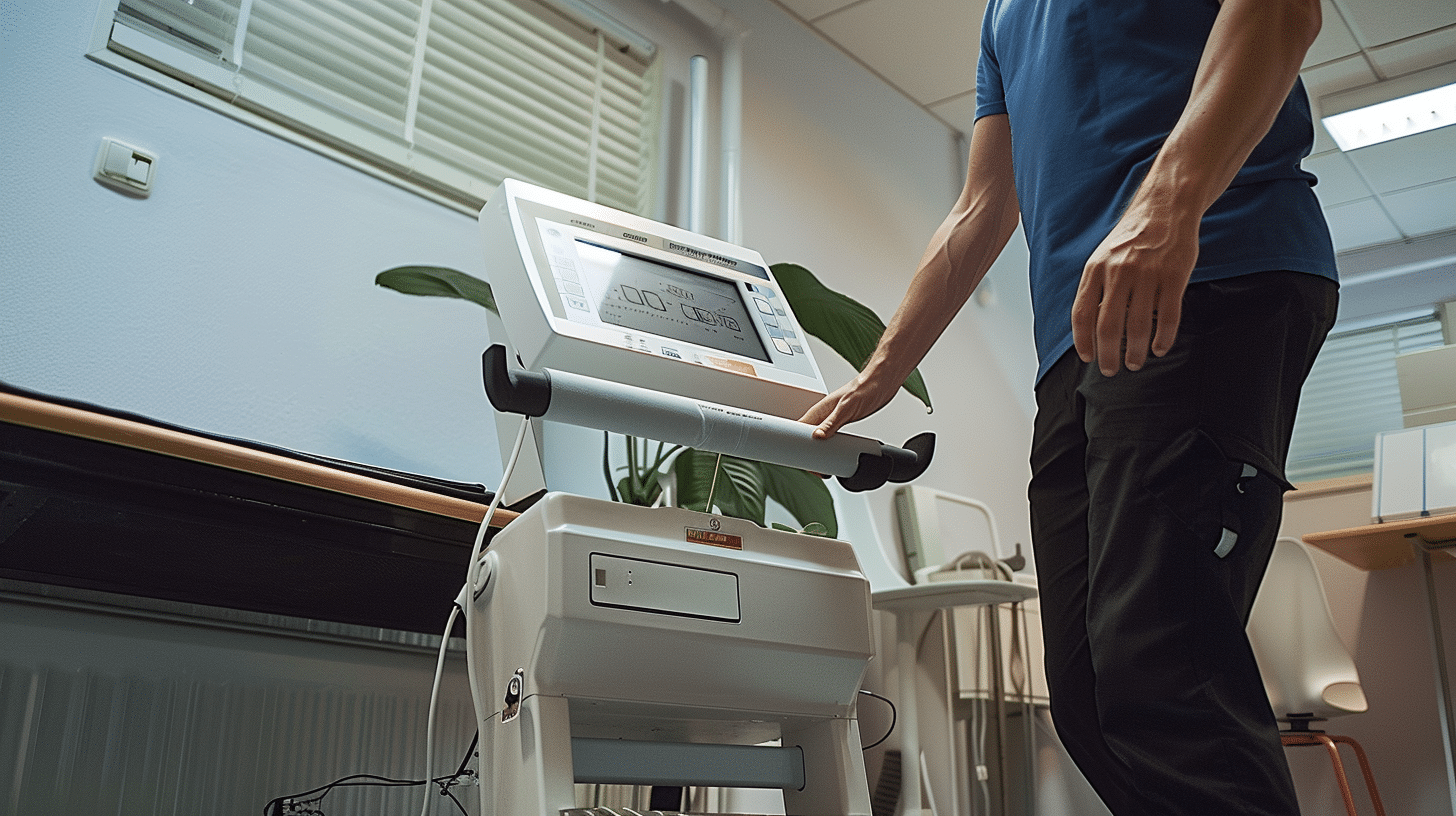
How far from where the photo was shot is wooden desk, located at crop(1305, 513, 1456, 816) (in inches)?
93.8

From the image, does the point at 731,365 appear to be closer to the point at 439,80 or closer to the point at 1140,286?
the point at 1140,286

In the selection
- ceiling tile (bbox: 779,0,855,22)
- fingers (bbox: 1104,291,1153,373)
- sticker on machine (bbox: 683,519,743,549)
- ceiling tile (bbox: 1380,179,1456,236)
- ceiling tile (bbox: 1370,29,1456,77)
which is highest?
ceiling tile (bbox: 779,0,855,22)

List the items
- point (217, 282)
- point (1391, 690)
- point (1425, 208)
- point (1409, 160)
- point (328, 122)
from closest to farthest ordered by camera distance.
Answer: point (217, 282)
point (328, 122)
point (1391, 690)
point (1409, 160)
point (1425, 208)

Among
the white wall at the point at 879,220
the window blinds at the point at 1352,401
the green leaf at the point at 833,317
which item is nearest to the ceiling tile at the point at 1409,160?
the window blinds at the point at 1352,401

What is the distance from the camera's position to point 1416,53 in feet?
11.0

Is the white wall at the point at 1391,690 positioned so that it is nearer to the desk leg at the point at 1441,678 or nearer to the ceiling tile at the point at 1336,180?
the desk leg at the point at 1441,678

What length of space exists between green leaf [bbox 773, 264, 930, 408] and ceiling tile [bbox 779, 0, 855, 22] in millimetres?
1709

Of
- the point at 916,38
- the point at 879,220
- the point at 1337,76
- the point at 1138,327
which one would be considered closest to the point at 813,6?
the point at 916,38

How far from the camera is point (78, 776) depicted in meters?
1.43

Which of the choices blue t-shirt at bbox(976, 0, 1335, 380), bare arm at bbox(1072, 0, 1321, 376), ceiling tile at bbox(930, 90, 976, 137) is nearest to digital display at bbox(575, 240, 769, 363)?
blue t-shirt at bbox(976, 0, 1335, 380)

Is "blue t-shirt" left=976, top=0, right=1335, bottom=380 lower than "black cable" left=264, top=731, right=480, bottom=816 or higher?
higher

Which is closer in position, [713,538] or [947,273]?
[713,538]

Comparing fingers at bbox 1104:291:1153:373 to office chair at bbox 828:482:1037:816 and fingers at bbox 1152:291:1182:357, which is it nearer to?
fingers at bbox 1152:291:1182:357

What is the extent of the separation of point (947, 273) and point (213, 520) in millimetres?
844
